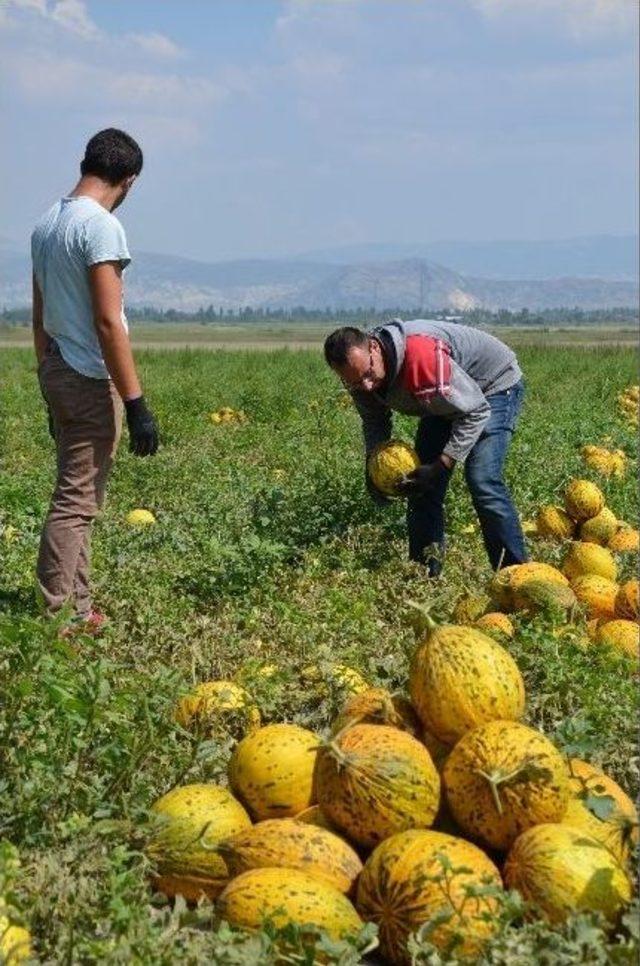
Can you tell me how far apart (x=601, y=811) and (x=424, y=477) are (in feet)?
10.3

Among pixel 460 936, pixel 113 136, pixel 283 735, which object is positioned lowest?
pixel 460 936

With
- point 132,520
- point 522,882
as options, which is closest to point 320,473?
point 132,520

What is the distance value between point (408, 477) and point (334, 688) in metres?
2.30

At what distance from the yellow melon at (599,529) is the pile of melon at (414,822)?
3.04 m

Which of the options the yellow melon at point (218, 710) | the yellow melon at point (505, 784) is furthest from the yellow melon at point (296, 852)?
the yellow melon at point (218, 710)

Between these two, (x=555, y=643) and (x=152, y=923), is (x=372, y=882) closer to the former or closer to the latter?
(x=152, y=923)

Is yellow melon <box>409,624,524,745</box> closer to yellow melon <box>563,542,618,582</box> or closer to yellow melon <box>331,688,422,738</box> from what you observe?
yellow melon <box>331,688,422,738</box>

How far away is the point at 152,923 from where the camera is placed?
2816mm

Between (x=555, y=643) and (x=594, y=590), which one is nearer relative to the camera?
(x=555, y=643)

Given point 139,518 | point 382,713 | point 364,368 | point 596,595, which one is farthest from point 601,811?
point 139,518

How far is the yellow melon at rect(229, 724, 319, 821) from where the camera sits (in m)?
3.33

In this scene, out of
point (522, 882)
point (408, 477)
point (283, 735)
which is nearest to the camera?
point (522, 882)

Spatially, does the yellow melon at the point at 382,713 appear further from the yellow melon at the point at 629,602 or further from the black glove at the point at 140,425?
the black glove at the point at 140,425

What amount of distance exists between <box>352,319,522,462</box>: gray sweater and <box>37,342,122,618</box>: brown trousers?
55.7 inches
